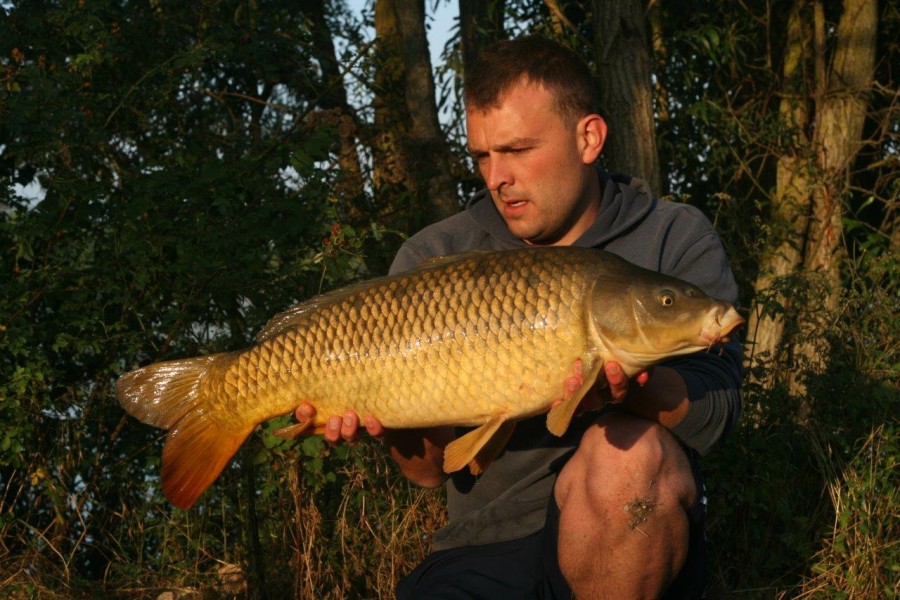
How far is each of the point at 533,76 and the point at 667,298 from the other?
2.47ft

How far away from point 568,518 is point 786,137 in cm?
320

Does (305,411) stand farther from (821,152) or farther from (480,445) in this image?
(821,152)

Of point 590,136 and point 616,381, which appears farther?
point 590,136

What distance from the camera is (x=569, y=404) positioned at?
1.91 meters

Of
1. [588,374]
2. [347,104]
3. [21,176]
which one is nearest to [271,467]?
[21,176]

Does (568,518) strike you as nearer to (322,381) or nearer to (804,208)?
(322,381)

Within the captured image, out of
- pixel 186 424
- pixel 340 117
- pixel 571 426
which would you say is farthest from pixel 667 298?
pixel 340 117

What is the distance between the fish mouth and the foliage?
48.6 inches

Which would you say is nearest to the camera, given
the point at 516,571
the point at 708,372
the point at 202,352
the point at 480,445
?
the point at 480,445

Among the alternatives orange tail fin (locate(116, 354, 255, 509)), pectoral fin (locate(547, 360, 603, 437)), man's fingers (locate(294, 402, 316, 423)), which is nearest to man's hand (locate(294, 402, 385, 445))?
man's fingers (locate(294, 402, 316, 423))

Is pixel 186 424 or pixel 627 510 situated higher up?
pixel 186 424

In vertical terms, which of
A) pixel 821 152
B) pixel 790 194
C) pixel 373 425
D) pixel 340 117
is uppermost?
pixel 340 117

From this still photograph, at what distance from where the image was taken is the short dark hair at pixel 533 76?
2508mm

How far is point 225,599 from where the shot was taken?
10.6 ft
